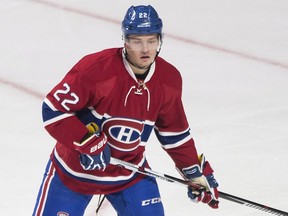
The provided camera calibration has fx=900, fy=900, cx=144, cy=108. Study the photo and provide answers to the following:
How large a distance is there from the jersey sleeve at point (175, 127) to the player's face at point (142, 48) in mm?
145

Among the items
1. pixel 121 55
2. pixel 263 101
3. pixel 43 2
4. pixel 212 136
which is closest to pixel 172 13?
pixel 43 2

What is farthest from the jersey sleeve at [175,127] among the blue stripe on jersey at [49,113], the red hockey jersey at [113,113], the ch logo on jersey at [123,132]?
the blue stripe on jersey at [49,113]

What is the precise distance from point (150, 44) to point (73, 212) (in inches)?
26.9

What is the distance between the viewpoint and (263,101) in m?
5.48

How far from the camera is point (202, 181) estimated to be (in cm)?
351

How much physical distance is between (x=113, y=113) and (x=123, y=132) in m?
0.09

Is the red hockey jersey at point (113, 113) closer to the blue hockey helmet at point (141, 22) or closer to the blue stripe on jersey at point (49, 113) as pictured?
the blue stripe on jersey at point (49, 113)

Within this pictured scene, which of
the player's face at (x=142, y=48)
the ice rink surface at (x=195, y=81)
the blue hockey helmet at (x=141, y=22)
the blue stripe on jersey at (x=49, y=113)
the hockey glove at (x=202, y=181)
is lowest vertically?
the ice rink surface at (x=195, y=81)

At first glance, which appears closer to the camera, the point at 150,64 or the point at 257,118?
the point at 150,64

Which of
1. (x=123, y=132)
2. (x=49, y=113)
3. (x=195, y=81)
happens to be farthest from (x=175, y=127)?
(x=195, y=81)

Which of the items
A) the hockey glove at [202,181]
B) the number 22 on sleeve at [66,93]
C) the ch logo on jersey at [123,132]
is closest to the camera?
the number 22 on sleeve at [66,93]

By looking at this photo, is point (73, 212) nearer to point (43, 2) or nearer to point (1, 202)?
point (1, 202)

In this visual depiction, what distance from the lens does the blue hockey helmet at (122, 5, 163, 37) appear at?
3.17m

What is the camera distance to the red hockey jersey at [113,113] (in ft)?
10.4
